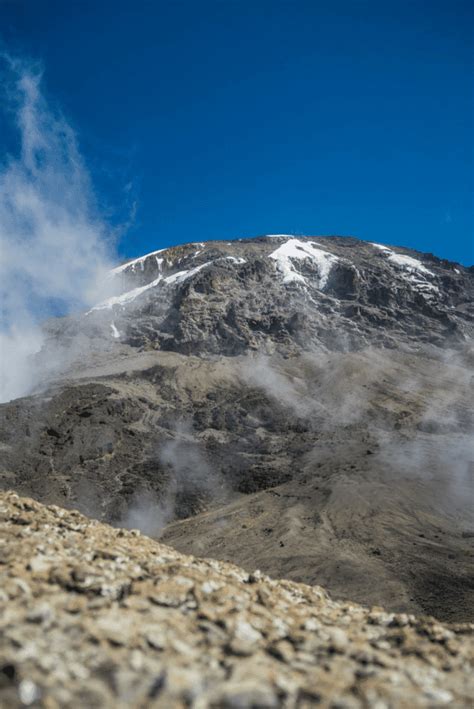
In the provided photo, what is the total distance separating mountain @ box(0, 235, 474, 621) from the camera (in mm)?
41938

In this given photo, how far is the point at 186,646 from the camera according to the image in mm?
5340

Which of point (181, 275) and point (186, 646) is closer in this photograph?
point (186, 646)

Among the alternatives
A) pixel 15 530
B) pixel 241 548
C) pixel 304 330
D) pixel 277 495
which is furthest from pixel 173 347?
pixel 15 530

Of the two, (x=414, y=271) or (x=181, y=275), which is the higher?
(x=414, y=271)

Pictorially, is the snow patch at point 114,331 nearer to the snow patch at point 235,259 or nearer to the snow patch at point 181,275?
the snow patch at point 181,275

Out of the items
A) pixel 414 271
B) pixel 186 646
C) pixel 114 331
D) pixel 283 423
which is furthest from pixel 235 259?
pixel 186 646

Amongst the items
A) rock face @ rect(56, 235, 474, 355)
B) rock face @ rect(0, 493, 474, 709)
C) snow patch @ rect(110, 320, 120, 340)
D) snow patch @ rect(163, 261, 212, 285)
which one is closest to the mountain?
rock face @ rect(56, 235, 474, 355)

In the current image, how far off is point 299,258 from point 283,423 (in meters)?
101

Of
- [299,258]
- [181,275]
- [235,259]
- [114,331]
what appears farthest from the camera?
[181,275]

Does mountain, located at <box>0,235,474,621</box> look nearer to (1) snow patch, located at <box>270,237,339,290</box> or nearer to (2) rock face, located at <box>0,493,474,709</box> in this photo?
(1) snow patch, located at <box>270,237,339,290</box>

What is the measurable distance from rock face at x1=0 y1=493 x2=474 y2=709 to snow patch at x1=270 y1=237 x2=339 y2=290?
5926 inches

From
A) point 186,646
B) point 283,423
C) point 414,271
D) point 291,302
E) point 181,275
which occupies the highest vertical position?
point 414,271

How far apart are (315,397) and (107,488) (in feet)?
144

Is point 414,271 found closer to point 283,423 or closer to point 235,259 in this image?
point 235,259
